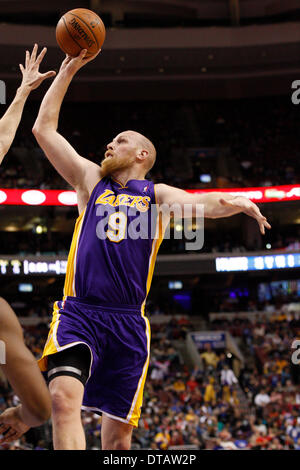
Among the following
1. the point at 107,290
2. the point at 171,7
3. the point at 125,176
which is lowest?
the point at 107,290

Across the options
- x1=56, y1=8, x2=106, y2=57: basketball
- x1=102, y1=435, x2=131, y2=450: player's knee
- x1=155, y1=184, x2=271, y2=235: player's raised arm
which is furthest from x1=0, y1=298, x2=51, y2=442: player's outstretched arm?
x1=56, y1=8, x2=106, y2=57: basketball

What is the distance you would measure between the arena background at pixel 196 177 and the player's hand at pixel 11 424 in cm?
1185

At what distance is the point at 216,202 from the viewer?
12.5 ft

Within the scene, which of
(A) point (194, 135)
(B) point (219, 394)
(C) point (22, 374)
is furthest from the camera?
(A) point (194, 135)

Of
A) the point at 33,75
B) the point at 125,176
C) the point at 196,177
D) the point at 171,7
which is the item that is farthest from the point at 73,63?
the point at 171,7

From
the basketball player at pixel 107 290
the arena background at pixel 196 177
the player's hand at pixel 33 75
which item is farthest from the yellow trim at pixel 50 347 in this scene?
the arena background at pixel 196 177

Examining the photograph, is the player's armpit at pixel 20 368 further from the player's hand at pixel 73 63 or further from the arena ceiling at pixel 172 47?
the arena ceiling at pixel 172 47

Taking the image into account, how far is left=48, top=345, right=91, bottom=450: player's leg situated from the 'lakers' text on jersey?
0.40 m

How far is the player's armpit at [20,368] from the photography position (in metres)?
2.86

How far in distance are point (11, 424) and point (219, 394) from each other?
1473 cm

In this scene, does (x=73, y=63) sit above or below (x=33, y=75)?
above

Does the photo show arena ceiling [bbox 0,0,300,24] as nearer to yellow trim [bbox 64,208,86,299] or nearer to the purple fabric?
yellow trim [bbox 64,208,86,299]

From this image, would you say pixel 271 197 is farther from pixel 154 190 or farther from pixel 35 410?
pixel 35 410

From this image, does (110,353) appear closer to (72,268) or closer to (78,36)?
(72,268)
